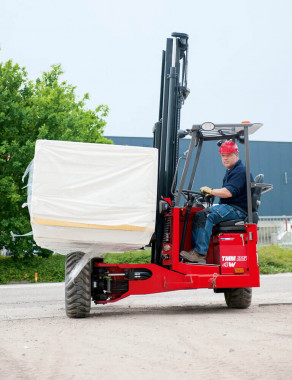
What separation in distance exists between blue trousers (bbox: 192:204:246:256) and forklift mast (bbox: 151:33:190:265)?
55cm

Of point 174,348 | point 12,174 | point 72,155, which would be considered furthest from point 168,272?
point 12,174

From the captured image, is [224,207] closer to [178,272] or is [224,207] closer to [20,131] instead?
[178,272]

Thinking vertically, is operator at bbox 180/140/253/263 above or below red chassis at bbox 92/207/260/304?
above

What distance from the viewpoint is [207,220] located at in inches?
326

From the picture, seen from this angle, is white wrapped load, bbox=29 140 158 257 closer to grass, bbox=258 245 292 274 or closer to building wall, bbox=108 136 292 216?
grass, bbox=258 245 292 274

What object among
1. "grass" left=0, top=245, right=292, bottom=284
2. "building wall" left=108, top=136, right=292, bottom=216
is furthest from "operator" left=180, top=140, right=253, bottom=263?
"building wall" left=108, top=136, right=292, bottom=216

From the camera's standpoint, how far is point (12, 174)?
2367 centimetres

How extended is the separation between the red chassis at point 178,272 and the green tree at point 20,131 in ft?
47.6

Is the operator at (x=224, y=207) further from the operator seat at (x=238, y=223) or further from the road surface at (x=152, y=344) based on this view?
the road surface at (x=152, y=344)

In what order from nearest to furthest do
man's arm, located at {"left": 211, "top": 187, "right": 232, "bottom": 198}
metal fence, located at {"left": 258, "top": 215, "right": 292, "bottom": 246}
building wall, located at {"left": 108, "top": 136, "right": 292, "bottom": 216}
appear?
1. man's arm, located at {"left": 211, "top": 187, "right": 232, "bottom": 198}
2. metal fence, located at {"left": 258, "top": 215, "right": 292, "bottom": 246}
3. building wall, located at {"left": 108, "top": 136, "right": 292, "bottom": 216}

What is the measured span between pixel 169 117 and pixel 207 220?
1.81 m

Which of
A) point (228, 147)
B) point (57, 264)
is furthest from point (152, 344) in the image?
point (57, 264)

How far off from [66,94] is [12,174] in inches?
368

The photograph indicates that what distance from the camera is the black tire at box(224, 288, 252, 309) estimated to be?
29.0 ft
